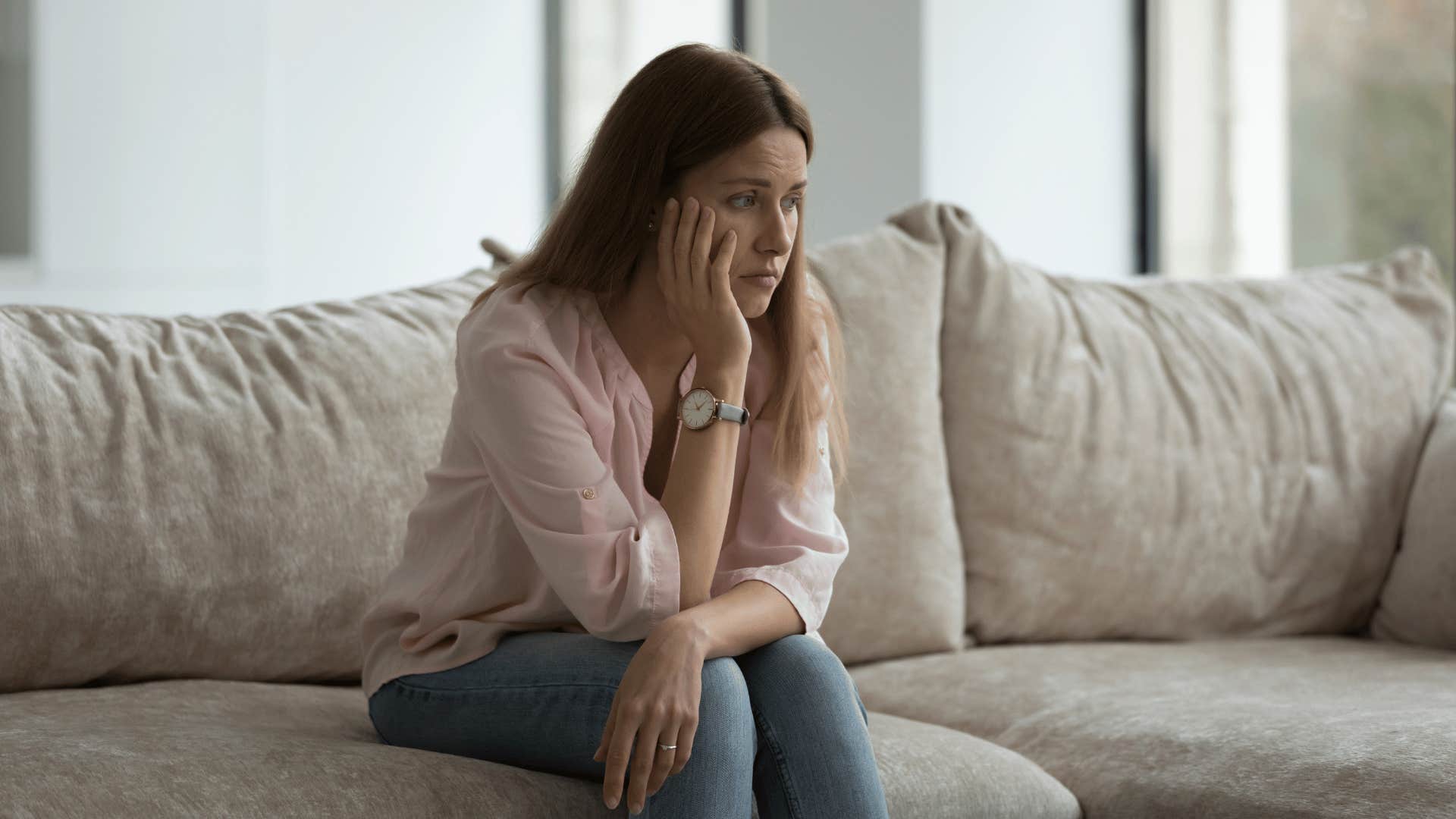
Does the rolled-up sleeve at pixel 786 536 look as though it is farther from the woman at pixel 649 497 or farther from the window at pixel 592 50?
the window at pixel 592 50

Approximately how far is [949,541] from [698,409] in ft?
2.38

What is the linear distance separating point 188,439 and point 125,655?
9.7 inches

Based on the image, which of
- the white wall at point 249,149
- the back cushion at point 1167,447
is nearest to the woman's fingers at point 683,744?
the back cushion at point 1167,447

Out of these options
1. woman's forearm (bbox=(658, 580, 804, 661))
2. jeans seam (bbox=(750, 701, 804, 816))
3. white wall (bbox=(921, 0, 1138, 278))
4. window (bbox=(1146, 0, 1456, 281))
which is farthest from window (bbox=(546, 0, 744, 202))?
jeans seam (bbox=(750, 701, 804, 816))

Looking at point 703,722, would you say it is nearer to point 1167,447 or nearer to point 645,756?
point 645,756

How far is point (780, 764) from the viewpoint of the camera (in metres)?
1.30

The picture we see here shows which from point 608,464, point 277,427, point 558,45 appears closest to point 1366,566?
point 608,464

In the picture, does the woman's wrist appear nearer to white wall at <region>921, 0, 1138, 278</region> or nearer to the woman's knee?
the woman's knee

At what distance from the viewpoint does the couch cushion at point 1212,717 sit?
1437 millimetres

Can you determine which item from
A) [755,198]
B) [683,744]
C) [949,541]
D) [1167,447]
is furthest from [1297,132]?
[683,744]

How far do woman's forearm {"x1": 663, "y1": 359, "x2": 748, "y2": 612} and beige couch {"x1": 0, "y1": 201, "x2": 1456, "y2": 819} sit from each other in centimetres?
22

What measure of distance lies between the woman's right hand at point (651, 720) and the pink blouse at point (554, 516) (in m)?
0.09

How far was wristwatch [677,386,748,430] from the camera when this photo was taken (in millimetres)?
1419

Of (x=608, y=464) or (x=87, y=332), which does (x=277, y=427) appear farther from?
(x=608, y=464)
